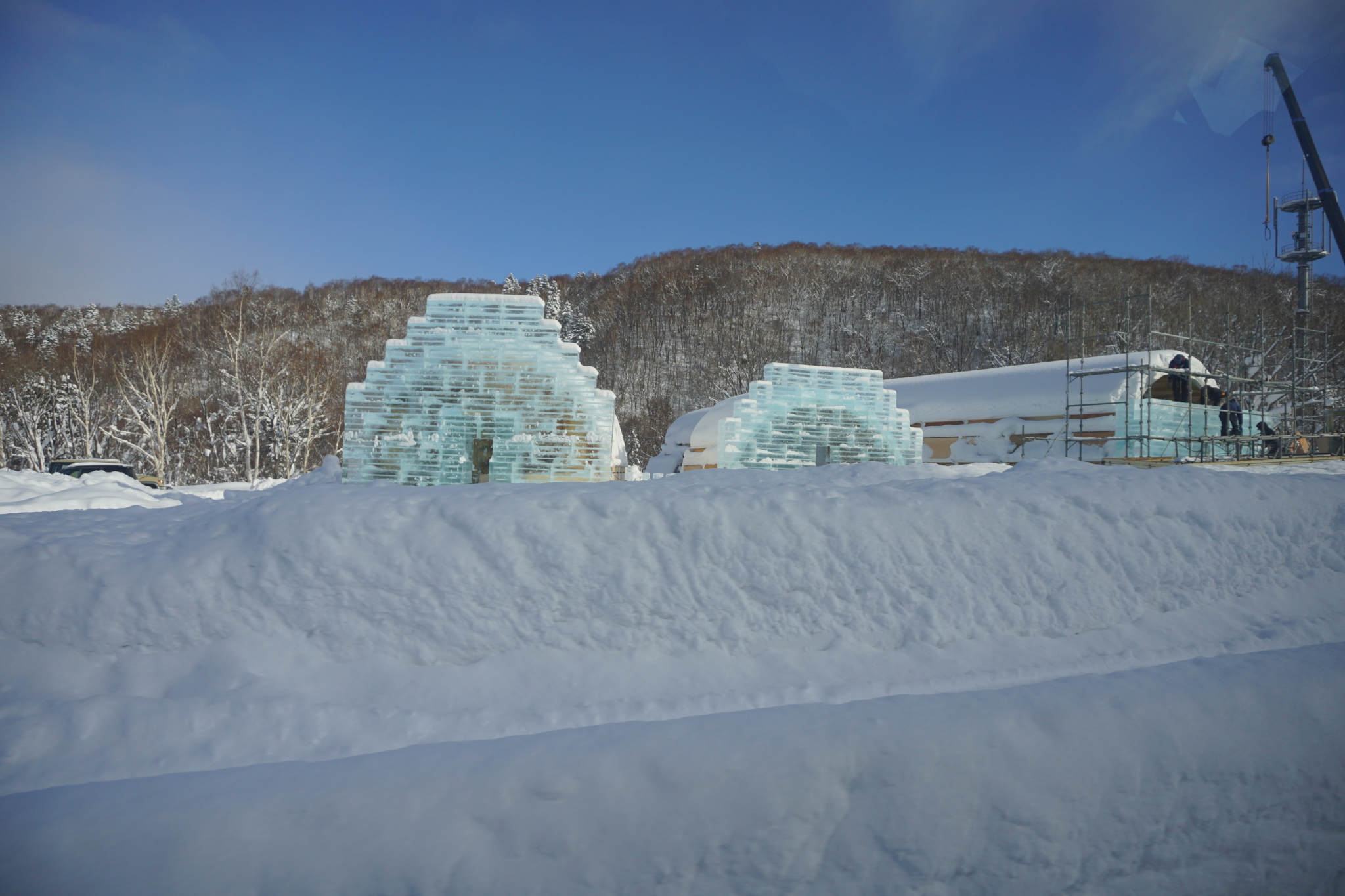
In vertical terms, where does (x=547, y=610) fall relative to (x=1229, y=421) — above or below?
below

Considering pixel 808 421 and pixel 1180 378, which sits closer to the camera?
pixel 808 421

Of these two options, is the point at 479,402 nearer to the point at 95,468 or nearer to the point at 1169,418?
the point at 1169,418

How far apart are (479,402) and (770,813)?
25.6 feet

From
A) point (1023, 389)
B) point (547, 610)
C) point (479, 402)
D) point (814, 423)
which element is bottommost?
point (547, 610)

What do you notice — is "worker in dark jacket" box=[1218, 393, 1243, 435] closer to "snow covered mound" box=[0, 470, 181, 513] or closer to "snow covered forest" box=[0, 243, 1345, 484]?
"snow covered forest" box=[0, 243, 1345, 484]

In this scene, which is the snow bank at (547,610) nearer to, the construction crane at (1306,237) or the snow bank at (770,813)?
the snow bank at (770,813)

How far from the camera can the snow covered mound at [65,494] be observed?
10.6 meters

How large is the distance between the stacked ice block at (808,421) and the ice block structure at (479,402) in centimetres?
359

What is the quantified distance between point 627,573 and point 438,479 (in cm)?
611

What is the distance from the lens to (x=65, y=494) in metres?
11.8

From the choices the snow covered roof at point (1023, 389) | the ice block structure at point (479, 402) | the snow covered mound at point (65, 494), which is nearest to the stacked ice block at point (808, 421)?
the ice block structure at point (479, 402)

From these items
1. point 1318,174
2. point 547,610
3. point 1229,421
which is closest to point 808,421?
point 547,610

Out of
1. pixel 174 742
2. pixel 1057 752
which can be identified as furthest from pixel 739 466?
pixel 174 742

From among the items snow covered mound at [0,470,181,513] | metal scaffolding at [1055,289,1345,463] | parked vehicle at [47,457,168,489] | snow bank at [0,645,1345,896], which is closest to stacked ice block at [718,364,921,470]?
metal scaffolding at [1055,289,1345,463]
